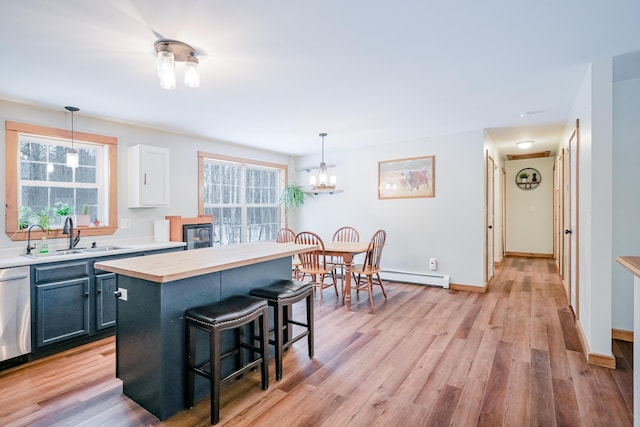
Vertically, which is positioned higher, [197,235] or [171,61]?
[171,61]

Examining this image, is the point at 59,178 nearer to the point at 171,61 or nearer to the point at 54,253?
the point at 54,253

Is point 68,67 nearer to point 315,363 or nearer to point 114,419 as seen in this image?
point 114,419

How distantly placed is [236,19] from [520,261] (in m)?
7.67

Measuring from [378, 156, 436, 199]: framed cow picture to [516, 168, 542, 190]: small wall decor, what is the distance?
165 inches

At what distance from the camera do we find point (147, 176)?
3963 millimetres

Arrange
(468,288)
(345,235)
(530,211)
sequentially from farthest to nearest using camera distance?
(530,211) → (345,235) → (468,288)

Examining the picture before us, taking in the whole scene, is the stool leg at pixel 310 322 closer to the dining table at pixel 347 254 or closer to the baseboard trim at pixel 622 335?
the dining table at pixel 347 254

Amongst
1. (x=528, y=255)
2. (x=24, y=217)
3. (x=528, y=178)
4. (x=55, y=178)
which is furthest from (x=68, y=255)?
(x=528, y=178)

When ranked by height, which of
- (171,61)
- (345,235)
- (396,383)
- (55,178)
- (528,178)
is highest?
(171,61)

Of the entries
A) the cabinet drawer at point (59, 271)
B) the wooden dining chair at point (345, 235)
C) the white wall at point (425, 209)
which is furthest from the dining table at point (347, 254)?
the cabinet drawer at point (59, 271)

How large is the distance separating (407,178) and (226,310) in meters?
4.07

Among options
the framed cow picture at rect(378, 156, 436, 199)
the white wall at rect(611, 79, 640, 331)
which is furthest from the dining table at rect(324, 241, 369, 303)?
the white wall at rect(611, 79, 640, 331)

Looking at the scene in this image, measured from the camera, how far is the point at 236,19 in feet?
6.31

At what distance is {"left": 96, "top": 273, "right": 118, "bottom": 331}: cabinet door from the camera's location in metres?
3.16
